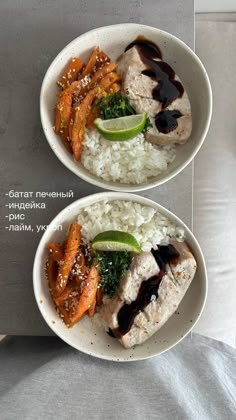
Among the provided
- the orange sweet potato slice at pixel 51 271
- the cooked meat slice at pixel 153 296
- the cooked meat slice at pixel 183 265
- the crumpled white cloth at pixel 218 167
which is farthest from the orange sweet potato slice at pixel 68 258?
the crumpled white cloth at pixel 218 167

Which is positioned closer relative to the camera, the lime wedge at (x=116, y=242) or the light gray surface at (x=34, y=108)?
the lime wedge at (x=116, y=242)

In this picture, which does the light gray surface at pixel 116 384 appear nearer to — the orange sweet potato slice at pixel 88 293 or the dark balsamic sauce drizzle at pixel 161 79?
the orange sweet potato slice at pixel 88 293

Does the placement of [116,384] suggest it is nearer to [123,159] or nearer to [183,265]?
[183,265]

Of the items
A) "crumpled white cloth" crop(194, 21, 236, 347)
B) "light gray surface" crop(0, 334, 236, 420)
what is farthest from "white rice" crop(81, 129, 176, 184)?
"light gray surface" crop(0, 334, 236, 420)

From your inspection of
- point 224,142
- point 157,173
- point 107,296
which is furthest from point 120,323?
point 224,142

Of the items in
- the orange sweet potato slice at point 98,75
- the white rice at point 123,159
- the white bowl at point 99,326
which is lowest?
the white bowl at point 99,326

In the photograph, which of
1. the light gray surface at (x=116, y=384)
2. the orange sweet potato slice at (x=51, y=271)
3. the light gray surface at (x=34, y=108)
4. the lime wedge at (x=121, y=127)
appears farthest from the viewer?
the light gray surface at (x=34, y=108)

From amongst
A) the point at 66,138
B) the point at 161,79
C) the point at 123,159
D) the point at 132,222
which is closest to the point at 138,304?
the point at 132,222

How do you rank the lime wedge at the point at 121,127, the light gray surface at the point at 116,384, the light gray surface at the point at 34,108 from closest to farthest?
the light gray surface at the point at 116,384
the lime wedge at the point at 121,127
the light gray surface at the point at 34,108

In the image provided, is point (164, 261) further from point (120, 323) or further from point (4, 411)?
point (4, 411)
